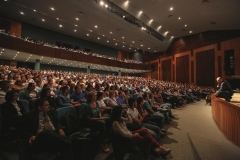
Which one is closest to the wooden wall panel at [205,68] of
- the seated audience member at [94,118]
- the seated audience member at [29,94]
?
the seated audience member at [94,118]

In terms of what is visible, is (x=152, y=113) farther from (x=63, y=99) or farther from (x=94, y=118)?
(x=63, y=99)

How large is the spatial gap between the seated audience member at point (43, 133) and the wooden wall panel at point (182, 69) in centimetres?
1504

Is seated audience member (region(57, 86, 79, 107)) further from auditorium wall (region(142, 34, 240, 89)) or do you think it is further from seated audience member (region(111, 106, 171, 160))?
auditorium wall (region(142, 34, 240, 89))

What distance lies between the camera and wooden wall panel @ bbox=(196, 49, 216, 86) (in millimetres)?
12157

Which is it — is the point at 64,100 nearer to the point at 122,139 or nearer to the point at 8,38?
the point at 122,139

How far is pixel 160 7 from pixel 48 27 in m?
10.7

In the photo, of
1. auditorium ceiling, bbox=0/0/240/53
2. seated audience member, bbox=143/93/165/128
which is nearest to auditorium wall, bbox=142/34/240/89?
auditorium ceiling, bbox=0/0/240/53

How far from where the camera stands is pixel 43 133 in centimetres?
147

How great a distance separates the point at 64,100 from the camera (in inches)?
122

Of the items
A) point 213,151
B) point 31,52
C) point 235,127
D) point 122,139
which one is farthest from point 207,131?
point 31,52

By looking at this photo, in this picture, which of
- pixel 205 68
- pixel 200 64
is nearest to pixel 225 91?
pixel 205 68

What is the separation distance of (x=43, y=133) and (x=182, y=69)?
1579cm

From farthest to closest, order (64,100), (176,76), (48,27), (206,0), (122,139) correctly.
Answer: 1. (176,76)
2. (48,27)
3. (206,0)
4. (64,100)
5. (122,139)

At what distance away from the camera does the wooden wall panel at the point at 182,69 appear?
1462cm
